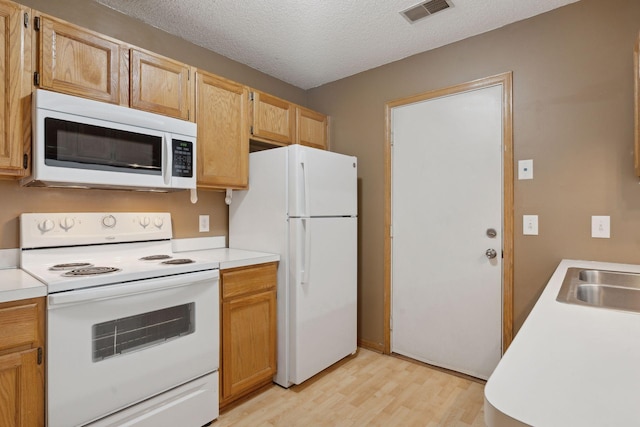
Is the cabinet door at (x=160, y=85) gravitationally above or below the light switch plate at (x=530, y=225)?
above

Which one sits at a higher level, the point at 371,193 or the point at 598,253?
the point at 371,193

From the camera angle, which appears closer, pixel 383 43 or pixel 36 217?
pixel 36 217

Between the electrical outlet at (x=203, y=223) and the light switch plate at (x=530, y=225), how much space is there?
7.20 feet

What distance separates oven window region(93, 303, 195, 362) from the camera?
1.53 meters

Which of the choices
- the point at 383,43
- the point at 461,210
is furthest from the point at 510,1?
the point at 461,210

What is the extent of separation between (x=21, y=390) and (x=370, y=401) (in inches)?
69.9

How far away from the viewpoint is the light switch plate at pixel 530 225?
2201 millimetres

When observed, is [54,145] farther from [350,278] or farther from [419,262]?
[419,262]

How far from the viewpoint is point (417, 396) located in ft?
7.39

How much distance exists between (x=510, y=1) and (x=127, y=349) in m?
2.79

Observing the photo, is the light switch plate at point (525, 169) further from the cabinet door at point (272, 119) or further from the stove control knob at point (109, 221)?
the stove control knob at point (109, 221)

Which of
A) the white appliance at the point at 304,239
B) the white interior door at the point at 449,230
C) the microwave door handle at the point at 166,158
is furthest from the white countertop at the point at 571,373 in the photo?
the microwave door handle at the point at 166,158

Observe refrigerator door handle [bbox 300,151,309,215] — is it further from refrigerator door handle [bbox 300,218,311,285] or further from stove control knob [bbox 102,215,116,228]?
stove control knob [bbox 102,215,116,228]

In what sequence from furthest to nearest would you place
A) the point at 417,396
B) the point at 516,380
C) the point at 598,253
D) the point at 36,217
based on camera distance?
the point at 417,396 → the point at 598,253 → the point at 36,217 → the point at 516,380
